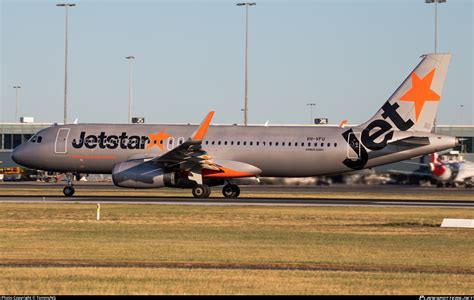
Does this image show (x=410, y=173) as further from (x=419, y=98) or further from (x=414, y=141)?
(x=414, y=141)

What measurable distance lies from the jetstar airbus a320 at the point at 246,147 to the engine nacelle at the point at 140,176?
0.06 m

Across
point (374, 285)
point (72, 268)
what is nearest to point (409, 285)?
point (374, 285)

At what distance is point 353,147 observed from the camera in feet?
193

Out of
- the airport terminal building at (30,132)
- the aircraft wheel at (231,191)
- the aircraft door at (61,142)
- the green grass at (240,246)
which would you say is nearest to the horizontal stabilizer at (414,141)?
the green grass at (240,246)

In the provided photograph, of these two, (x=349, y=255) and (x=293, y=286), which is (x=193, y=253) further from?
(x=293, y=286)

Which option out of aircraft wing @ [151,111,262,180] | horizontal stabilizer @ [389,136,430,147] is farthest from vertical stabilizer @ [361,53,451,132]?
aircraft wing @ [151,111,262,180]

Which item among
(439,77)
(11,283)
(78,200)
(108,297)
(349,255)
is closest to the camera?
(108,297)

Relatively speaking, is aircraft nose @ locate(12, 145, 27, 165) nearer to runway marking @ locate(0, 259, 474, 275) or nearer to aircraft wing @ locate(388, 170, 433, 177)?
aircraft wing @ locate(388, 170, 433, 177)

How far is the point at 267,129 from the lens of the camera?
61.9 metres

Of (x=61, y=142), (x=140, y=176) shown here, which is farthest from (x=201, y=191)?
(x=61, y=142)

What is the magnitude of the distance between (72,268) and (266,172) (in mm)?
36397

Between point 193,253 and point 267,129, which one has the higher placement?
point 267,129

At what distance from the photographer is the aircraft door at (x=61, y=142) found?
6181 cm

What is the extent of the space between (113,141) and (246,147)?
27.4 feet
